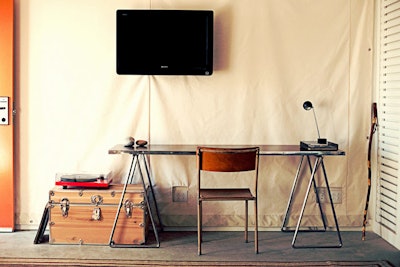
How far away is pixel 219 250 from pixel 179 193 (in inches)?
28.2

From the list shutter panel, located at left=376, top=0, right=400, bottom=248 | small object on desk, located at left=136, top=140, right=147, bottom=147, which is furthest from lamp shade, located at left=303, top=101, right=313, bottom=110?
small object on desk, located at left=136, top=140, right=147, bottom=147

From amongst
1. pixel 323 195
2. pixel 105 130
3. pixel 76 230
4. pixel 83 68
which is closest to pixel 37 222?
pixel 76 230

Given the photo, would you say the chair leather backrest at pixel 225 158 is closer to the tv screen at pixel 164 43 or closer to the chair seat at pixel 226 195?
the chair seat at pixel 226 195

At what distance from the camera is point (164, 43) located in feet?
14.3

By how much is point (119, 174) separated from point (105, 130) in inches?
15.3

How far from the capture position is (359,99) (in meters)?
4.48

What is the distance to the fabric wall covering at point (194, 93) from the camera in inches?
174

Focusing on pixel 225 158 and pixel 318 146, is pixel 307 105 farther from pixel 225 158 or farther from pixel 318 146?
pixel 225 158

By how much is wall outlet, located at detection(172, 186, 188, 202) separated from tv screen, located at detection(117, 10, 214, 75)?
962 mm

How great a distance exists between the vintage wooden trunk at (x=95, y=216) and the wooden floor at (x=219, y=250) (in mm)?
93

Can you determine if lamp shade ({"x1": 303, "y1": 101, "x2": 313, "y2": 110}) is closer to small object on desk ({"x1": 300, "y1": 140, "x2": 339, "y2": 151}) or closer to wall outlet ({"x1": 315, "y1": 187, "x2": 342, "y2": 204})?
small object on desk ({"x1": 300, "y1": 140, "x2": 339, "y2": 151})

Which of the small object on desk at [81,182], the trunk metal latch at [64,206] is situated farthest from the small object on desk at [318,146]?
the trunk metal latch at [64,206]

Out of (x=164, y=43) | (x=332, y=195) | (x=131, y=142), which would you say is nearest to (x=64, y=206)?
(x=131, y=142)

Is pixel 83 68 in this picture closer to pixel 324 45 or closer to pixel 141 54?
pixel 141 54
